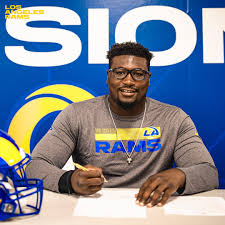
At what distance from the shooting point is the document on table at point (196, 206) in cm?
92

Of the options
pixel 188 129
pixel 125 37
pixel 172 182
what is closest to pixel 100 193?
pixel 172 182

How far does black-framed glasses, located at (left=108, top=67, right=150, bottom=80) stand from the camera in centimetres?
165

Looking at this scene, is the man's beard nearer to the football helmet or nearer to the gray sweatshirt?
the gray sweatshirt

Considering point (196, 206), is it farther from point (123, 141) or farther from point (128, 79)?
point (128, 79)

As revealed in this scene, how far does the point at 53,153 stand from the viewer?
1415mm

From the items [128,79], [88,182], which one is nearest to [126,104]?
→ [128,79]

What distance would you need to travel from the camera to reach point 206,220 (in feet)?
2.79

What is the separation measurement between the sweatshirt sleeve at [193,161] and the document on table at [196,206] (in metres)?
0.07

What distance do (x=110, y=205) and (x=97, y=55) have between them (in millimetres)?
1480

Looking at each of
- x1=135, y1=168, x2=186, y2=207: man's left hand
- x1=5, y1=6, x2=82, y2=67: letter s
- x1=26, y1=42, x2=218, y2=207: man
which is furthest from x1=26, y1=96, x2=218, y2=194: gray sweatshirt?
x1=5, y1=6, x2=82, y2=67: letter s

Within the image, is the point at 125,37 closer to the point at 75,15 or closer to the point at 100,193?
the point at 75,15

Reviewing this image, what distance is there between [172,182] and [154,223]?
293 mm

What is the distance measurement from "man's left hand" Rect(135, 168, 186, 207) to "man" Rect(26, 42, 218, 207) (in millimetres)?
260

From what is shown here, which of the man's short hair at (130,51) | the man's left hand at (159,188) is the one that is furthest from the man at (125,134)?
Result: the man's left hand at (159,188)
